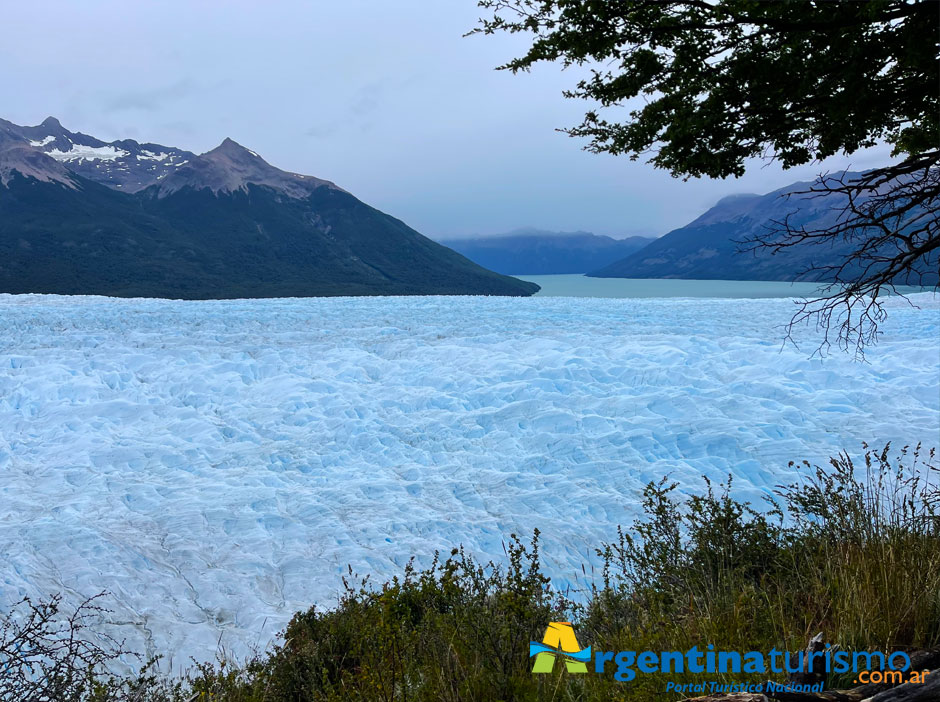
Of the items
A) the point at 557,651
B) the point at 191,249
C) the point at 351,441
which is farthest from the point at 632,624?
the point at 191,249

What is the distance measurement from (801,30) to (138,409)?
521 inches

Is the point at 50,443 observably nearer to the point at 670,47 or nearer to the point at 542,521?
the point at 542,521

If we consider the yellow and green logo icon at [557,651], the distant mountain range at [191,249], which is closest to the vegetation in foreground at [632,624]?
the yellow and green logo icon at [557,651]

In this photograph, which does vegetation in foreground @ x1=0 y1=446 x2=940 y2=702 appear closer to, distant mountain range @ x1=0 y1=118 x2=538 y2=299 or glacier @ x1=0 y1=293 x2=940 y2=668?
glacier @ x1=0 y1=293 x2=940 y2=668

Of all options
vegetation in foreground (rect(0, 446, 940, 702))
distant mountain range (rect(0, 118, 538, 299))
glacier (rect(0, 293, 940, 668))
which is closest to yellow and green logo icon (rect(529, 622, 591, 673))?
vegetation in foreground (rect(0, 446, 940, 702))

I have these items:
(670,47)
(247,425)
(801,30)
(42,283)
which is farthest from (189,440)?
(42,283)

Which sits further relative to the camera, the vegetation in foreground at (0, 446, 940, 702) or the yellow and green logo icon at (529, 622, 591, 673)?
the yellow and green logo icon at (529, 622, 591, 673)

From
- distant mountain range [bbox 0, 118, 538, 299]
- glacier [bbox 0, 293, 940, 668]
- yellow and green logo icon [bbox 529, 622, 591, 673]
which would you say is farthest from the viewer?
distant mountain range [bbox 0, 118, 538, 299]

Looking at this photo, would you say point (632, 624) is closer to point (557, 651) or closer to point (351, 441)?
point (557, 651)

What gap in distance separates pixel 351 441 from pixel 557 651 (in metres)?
8.81

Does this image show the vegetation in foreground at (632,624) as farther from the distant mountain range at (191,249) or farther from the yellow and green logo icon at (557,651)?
the distant mountain range at (191,249)

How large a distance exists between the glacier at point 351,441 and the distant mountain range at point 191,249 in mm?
94795

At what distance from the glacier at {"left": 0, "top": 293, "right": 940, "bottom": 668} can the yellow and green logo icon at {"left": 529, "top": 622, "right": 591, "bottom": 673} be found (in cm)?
373

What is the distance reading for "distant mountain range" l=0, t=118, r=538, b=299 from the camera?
113938 mm
